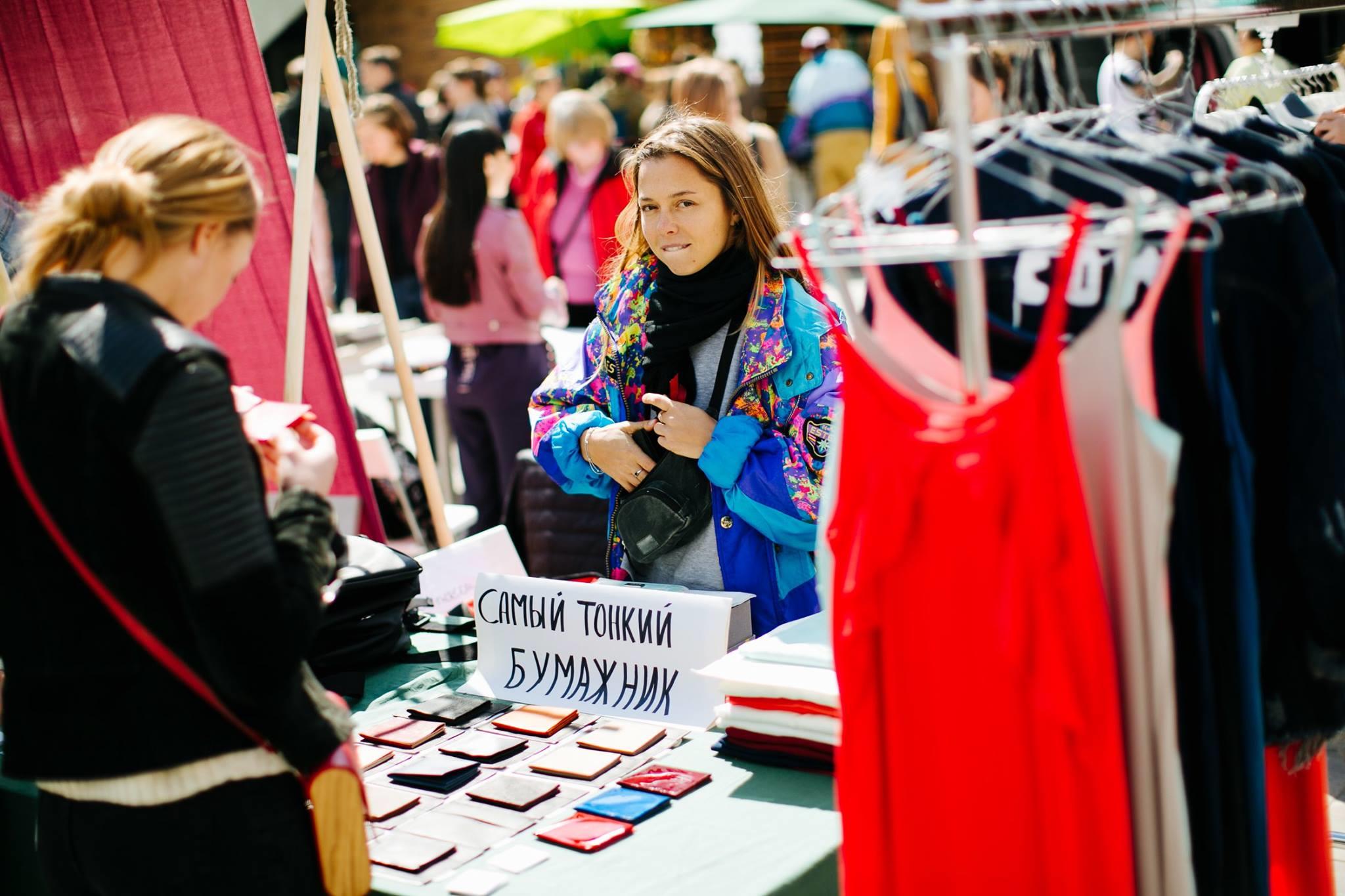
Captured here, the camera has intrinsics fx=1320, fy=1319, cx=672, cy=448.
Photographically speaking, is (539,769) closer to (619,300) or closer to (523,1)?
(619,300)

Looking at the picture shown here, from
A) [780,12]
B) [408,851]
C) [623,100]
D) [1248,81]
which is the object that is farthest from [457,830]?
[780,12]

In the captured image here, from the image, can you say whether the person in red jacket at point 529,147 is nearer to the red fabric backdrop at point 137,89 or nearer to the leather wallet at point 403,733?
the red fabric backdrop at point 137,89

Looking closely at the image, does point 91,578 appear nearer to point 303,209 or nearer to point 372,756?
point 372,756

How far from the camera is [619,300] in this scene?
2848 millimetres

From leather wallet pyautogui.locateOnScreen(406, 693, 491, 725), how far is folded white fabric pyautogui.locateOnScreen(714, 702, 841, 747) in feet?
1.76

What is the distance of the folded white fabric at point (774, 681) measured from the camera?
6.90 feet

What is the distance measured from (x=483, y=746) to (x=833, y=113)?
1004cm

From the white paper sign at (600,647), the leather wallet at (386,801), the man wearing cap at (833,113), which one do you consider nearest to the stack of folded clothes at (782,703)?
the white paper sign at (600,647)

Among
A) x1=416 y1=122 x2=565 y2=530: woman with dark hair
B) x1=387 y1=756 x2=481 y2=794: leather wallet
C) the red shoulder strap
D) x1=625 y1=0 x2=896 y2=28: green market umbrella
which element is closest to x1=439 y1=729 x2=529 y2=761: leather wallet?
x1=387 y1=756 x2=481 y2=794: leather wallet

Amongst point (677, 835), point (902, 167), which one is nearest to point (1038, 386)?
point (902, 167)

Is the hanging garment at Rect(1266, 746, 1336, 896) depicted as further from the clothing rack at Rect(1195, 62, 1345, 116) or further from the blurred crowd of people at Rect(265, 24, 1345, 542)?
the clothing rack at Rect(1195, 62, 1345, 116)

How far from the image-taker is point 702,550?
8.92ft

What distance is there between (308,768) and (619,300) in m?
1.42

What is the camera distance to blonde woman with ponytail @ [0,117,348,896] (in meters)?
1.50
